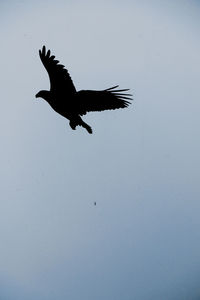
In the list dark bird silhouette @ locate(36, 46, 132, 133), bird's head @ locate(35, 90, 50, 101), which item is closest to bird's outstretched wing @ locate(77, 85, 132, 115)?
dark bird silhouette @ locate(36, 46, 132, 133)

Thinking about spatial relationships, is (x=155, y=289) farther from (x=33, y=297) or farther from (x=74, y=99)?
(x=74, y=99)

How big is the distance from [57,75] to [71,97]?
8 cm

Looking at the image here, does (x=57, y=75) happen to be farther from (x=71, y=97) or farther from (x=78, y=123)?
(x=78, y=123)

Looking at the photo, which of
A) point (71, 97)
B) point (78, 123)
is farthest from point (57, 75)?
point (78, 123)

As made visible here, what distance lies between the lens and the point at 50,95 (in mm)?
1185

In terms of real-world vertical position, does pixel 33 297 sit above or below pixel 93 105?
below

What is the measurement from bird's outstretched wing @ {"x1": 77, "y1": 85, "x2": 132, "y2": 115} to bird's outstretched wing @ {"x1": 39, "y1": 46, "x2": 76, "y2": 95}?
4cm

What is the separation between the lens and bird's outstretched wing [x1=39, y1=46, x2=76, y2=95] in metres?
1.10

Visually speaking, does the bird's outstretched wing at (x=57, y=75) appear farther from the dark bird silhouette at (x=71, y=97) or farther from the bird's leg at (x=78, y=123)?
the bird's leg at (x=78, y=123)

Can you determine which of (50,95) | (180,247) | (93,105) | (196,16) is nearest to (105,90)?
(93,105)

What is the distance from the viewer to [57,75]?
3.67 ft

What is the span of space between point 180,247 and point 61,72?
29.6 inches

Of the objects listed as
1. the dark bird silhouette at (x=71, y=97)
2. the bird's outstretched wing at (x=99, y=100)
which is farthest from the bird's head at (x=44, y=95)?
the bird's outstretched wing at (x=99, y=100)

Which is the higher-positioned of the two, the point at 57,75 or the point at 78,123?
the point at 57,75
